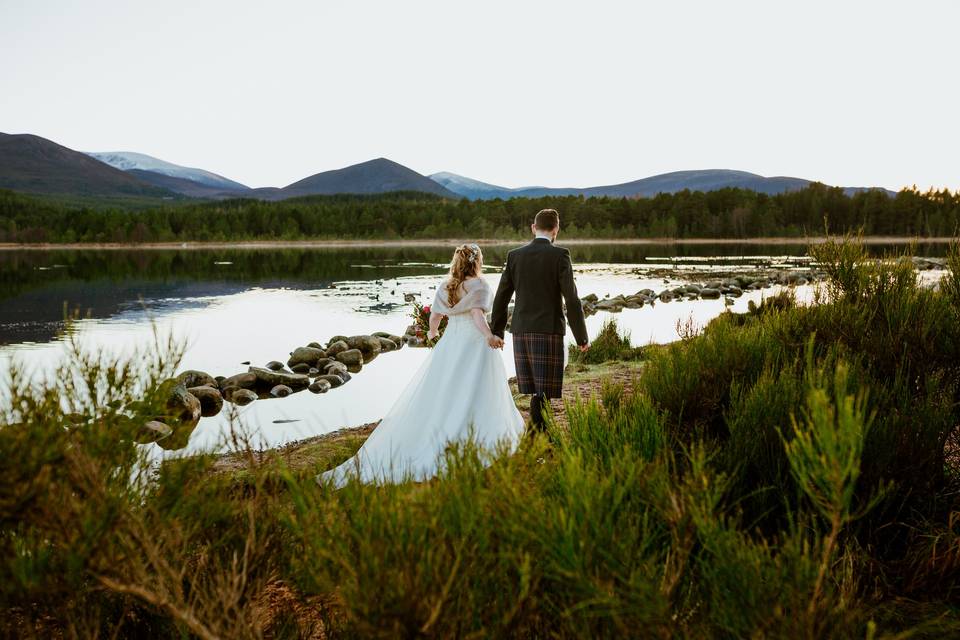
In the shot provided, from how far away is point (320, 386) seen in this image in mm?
13461

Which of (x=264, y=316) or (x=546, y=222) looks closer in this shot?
(x=546, y=222)

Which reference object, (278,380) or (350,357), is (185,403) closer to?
(278,380)

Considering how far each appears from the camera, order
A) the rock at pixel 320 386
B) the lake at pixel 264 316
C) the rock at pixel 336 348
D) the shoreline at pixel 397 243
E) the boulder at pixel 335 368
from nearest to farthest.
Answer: the lake at pixel 264 316
the rock at pixel 320 386
the boulder at pixel 335 368
the rock at pixel 336 348
the shoreline at pixel 397 243

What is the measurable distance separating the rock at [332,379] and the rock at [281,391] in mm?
621

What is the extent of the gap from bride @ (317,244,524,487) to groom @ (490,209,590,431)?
0.83 ft

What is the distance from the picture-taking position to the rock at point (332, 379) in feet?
45.3

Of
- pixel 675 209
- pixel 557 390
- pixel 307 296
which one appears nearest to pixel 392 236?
pixel 675 209

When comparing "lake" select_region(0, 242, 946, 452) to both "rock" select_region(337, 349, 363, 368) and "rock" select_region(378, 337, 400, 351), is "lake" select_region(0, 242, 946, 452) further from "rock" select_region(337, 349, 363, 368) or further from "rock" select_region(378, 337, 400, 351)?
"rock" select_region(378, 337, 400, 351)

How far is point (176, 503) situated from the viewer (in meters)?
2.71

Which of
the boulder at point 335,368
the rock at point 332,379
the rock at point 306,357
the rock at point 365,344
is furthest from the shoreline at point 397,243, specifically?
the rock at point 332,379

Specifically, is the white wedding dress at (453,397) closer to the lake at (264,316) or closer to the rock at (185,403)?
the lake at (264,316)

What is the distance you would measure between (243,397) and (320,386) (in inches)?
60.0

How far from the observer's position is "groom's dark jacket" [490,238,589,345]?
21.7 ft

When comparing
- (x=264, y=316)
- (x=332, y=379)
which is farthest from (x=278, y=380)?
(x=264, y=316)
